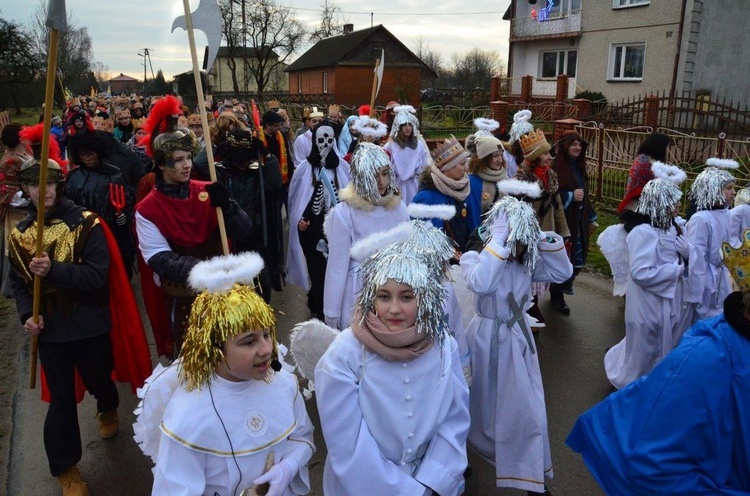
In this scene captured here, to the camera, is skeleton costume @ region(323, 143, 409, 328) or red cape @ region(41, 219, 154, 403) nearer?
red cape @ region(41, 219, 154, 403)

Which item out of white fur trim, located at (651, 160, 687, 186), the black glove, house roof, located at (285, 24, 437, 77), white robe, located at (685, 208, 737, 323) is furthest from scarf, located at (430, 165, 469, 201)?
house roof, located at (285, 24, 437, 77)

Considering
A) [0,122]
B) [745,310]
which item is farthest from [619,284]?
[0,122]

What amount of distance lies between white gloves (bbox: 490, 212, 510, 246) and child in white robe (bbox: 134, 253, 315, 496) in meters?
1.43

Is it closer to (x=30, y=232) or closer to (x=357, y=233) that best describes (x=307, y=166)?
(x=357, y=233)

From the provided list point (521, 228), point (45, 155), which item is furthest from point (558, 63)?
point (45, 155)

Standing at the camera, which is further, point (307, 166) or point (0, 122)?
point (0, 122)

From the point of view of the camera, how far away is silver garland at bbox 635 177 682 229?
14.1 ft

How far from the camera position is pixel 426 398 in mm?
2455

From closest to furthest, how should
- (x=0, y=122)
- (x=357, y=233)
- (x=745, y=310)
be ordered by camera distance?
1. (x=745, y=310)
2. (x=357, y=233)
3. (x=0, y=122)

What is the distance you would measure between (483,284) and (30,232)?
8.35ft

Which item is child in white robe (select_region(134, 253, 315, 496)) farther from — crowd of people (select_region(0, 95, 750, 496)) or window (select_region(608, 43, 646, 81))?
window (select_region(608, 43, 646, 81))

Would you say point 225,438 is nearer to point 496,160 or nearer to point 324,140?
point 496,160

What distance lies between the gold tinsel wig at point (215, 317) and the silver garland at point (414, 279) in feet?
1.44

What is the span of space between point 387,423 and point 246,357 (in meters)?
0.63
